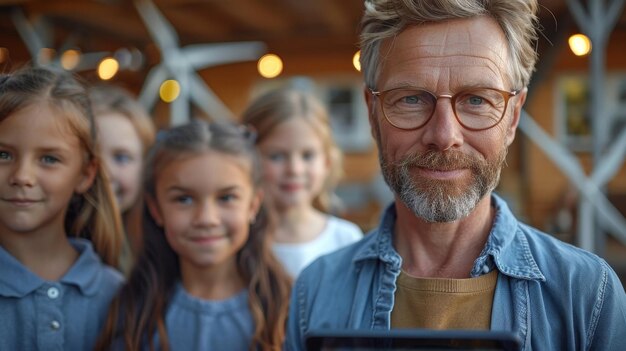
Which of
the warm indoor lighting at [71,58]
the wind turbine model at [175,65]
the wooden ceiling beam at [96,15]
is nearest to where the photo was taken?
the wooden ceiling beam at [96,15]

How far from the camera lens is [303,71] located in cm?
1108

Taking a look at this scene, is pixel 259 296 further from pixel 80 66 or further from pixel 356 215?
pixel 356 215

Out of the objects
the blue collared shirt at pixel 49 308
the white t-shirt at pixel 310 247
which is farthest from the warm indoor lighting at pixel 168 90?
the blue collared shirt at pixel 49 308

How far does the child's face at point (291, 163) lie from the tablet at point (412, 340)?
2.12 m

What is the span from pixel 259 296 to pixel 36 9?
16.9 ft

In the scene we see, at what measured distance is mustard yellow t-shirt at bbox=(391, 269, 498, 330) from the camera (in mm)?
1519

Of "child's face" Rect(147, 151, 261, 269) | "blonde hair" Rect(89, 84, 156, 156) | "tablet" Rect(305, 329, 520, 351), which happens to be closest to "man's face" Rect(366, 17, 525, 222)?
"tablet" Rect(305, 329, 520, 351)

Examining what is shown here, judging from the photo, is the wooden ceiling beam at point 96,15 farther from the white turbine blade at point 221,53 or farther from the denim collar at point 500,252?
the denim collar at point 500,252

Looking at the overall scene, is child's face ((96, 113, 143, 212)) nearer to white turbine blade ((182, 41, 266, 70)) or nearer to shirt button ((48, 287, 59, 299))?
shirt button ((48, 287, 59, 299))

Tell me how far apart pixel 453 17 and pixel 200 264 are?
1262 millimetres

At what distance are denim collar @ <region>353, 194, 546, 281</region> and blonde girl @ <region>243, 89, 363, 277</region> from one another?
1.42m

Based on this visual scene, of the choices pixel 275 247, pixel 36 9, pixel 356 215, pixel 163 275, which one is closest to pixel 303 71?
pixel 356 215

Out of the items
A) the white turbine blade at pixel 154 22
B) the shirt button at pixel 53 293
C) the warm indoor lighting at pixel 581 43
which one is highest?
the white turbine blade at pixel 154 22

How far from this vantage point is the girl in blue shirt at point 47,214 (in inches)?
74.5
